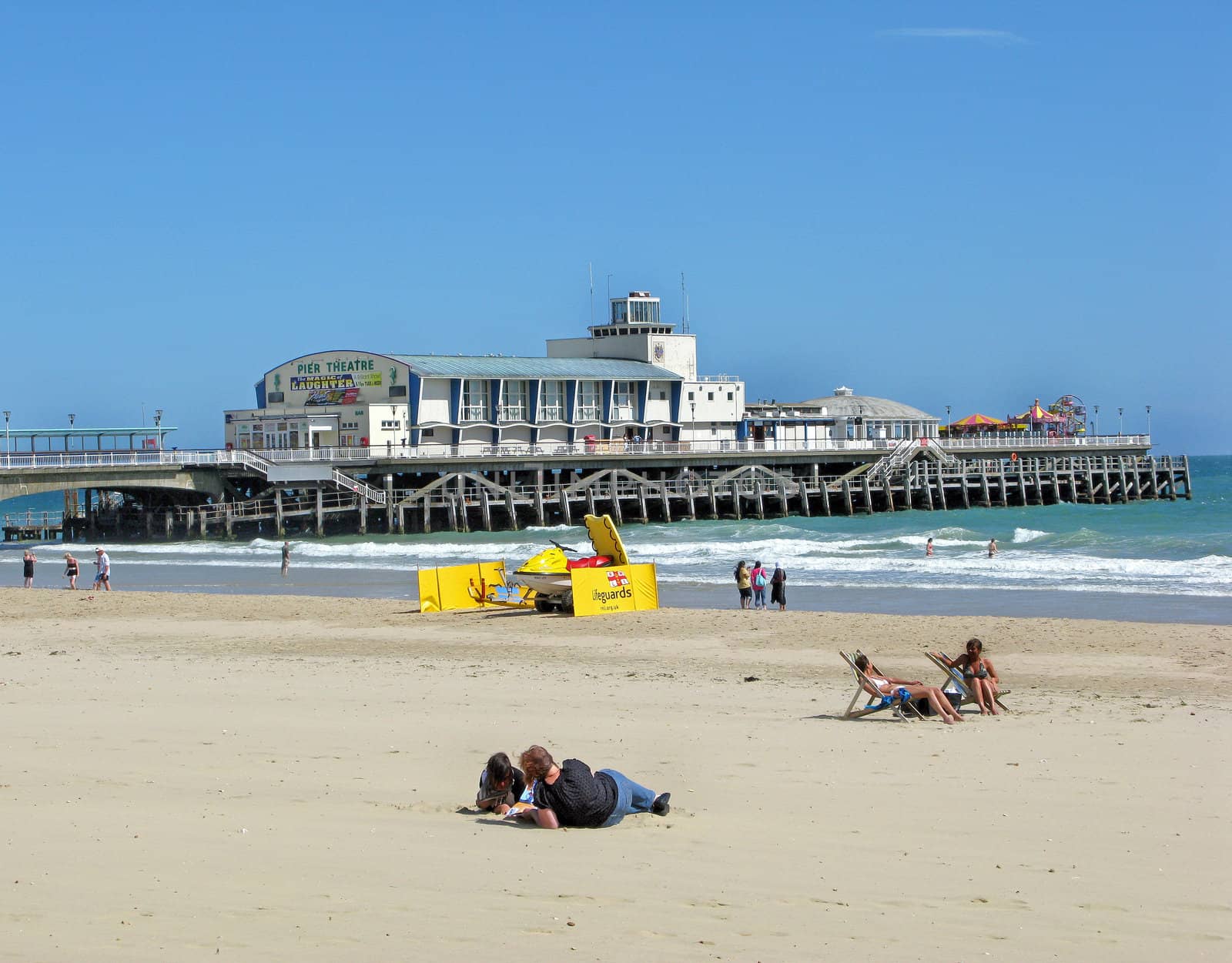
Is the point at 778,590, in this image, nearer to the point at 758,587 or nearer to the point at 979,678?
the point at 758,587

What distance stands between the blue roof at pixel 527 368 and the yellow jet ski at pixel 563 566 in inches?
1243

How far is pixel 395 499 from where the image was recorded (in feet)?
172

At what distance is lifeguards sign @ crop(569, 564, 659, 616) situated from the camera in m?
23.7

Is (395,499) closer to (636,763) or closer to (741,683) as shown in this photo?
(741,683)

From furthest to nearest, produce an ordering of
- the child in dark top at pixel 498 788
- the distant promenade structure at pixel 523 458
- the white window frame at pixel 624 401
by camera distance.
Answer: the white window frame at pixel 624 401 → the distant promenade structure at pixel 523 458 → the child in dark top at pixel 498 788

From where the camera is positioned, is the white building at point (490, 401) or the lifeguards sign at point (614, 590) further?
the white building at point (490, 401)

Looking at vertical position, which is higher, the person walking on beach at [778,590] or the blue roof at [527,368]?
the blue roof at [527,368]

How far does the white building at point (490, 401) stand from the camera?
182 feet

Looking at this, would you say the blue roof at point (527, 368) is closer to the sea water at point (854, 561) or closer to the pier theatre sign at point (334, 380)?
the pier theatre sign at point (334, 380)

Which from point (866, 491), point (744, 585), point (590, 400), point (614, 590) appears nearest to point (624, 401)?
point (590, 400)

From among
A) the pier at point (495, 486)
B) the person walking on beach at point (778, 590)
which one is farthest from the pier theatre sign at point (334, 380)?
the person walking on beach at point (778, 590)

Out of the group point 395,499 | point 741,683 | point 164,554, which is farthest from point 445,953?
point 395,499

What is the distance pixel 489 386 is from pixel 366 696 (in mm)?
43763

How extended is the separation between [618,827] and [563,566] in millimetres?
15520
